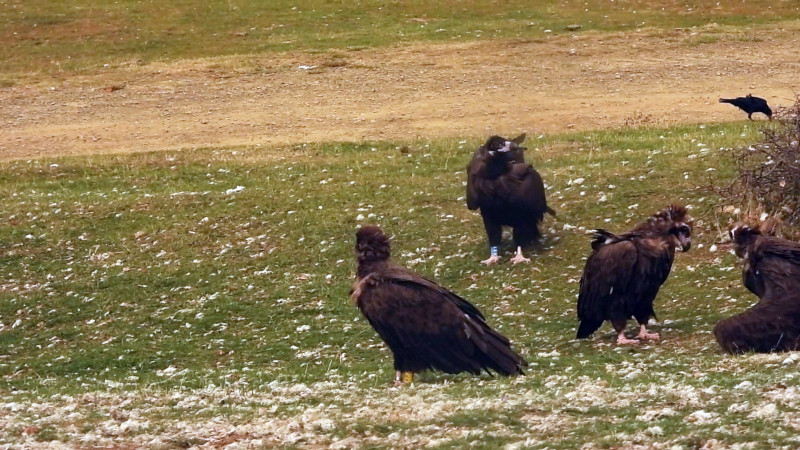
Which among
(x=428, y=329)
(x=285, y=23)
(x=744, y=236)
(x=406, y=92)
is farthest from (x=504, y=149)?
(x=285, y=23)

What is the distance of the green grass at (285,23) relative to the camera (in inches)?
1583

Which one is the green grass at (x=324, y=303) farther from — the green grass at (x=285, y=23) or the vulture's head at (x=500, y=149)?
the green grass at (x=285, y=23)

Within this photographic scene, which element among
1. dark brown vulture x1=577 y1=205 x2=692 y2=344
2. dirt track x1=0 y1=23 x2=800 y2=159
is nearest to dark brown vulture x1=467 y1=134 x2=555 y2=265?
dark brown vulture x1=577 y1=205 x2=692 y2=344

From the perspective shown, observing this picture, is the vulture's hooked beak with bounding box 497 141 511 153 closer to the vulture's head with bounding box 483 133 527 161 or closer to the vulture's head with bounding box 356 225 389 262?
the vulture's head with bounding box 483 133 527 161

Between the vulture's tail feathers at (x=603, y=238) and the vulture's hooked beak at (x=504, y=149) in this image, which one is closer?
the vulture's tail feathers at (x=603, y=238)

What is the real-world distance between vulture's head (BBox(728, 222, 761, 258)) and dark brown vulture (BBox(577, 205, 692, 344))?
58cm

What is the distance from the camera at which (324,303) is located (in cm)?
1562

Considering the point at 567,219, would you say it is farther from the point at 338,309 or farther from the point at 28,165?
the point at 28,165

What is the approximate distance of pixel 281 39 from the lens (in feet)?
135

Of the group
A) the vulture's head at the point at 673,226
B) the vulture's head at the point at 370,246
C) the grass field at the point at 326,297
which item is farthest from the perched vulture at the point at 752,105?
the vulture's head at the point at 370,246

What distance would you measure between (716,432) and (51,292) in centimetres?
1172

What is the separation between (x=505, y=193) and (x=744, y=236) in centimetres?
454

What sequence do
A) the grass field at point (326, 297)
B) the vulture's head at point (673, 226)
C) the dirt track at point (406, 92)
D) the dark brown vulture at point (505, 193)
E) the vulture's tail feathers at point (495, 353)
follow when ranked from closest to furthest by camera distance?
the grass field at point (326, 297), the vulture's tail feathers at point (495, 353), the vulture's head at point (673, 226), the dark brown vulture at point (505, 193), the dirt track at point (406, 92)

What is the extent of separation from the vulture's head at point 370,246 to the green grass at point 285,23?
28.3 meters
